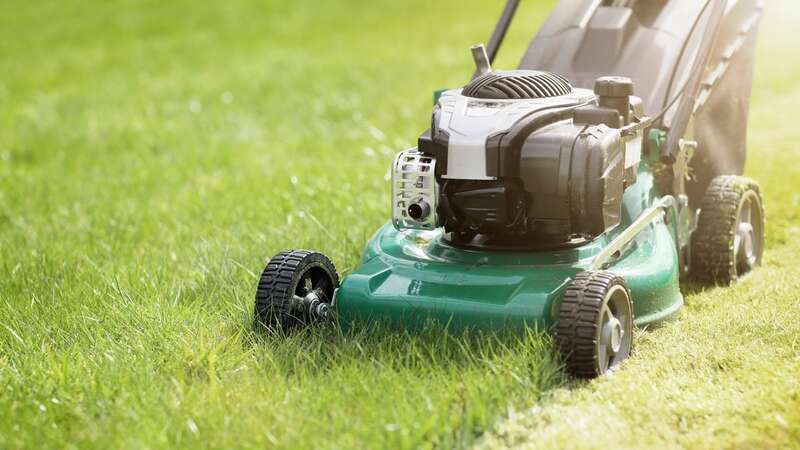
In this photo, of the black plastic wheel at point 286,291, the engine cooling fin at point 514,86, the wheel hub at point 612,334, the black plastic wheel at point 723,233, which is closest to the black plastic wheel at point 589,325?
the wheel hub at point 612,334

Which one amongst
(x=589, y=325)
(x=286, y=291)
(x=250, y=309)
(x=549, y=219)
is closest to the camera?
(x=589, y=325)

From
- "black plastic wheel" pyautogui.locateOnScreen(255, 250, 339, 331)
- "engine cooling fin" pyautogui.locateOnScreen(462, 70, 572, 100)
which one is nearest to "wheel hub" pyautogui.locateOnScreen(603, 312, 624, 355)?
"engine cooling fin" pyautogui.locateOnScreen(462, 70, 572, 100)

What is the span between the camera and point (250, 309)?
13.0 ft

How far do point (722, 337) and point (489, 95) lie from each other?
110 centimetres

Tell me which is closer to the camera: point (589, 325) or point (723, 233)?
point (589, 325)

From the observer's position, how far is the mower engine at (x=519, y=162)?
3408mm

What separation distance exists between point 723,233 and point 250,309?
1.81 meters

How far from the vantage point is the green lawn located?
3.02 metres

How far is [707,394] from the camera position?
325 centimetres

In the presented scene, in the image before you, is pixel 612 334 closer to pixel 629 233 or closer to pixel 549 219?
pixel 549 219

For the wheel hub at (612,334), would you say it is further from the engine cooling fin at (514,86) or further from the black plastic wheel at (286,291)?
the black plastic wheel at (286,291)

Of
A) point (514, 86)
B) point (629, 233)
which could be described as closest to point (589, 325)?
point (629, 233)

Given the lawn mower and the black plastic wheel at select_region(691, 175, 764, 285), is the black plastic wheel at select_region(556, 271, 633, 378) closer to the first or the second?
the lawn mower

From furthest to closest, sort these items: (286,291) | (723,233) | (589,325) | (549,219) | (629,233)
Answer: (723,233) → (629,233) → (286,291) → (549,219) → (589,325)
